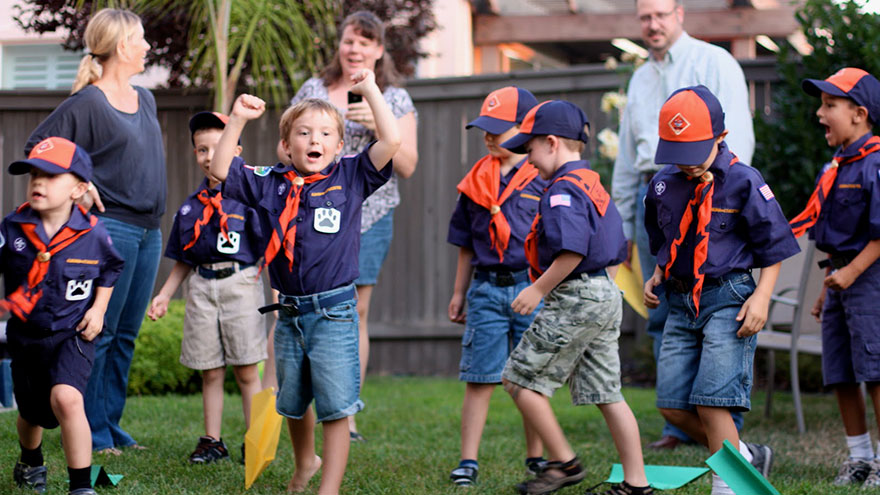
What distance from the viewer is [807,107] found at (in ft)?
22.8

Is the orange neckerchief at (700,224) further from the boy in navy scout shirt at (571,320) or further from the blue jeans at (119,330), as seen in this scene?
the blue jeans at (119,330)

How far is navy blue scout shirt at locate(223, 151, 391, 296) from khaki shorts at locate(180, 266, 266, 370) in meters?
0.92

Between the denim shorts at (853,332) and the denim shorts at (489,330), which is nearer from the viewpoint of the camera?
the denim shorts at (853,332)

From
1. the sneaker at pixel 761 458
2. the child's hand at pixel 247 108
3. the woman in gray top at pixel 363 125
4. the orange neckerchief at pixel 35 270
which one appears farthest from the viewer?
the woman in gray top at pixel 363 125

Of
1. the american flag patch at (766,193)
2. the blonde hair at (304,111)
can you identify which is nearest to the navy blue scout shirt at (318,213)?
the blonde hair at (304,111)

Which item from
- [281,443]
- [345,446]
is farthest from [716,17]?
[345,446]

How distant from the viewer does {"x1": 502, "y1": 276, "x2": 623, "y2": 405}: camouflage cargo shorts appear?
148 inches

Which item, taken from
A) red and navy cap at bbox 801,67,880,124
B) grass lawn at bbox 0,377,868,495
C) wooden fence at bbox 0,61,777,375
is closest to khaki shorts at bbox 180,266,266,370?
grass lawn at bbox 0,377,868,495

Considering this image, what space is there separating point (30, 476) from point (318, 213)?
1.54 metres

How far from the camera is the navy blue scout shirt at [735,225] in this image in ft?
11.9

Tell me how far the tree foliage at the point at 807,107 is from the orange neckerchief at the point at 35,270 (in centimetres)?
496

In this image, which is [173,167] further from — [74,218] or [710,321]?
[710,321]

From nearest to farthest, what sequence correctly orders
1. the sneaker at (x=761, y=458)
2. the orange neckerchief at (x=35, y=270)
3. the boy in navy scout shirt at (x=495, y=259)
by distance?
1. the orange neckerchief at (x=35, y=270)
2. the sneaker at (x=761, y=458)
3. the boy in navy scout shirt at (x=495, y=259)

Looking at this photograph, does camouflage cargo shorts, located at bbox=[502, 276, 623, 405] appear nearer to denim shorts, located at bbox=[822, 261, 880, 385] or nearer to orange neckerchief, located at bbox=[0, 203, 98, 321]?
denim shorts, located at bbox=[822, 261, 880, 385]
